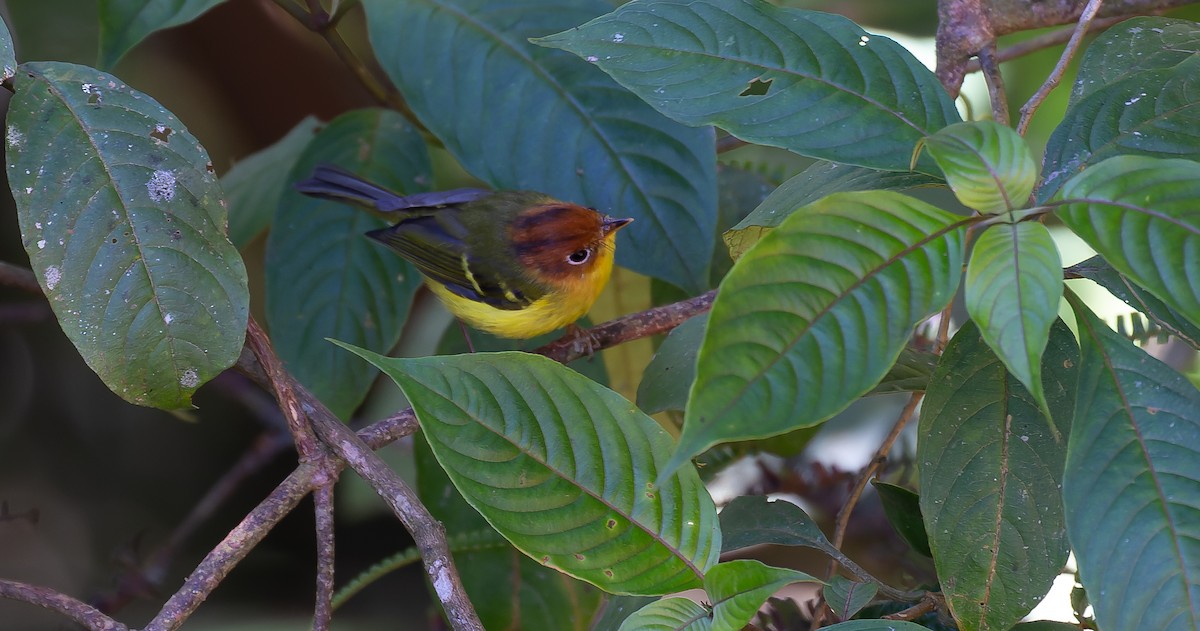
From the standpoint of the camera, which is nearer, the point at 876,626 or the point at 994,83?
the point at 876,626

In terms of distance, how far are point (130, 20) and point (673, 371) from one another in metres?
1.12

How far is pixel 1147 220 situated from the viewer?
100 centimetres

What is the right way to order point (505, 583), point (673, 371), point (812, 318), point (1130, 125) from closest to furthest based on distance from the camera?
point (812, 318)
point (1130, 125)
point (673, 371)
point (505, 583)

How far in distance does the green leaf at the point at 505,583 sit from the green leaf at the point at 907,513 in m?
0.70

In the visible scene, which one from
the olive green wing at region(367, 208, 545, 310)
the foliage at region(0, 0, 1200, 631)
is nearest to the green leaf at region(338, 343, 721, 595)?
the foliage at region(0, 0, 1200, 631)

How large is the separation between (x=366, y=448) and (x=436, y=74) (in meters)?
0.85

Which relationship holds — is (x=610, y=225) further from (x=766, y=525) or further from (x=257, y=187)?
(x=766, y=525)

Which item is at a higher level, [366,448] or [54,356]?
[366,448]

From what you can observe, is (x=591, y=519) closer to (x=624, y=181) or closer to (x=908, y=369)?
(x=908, y=369)

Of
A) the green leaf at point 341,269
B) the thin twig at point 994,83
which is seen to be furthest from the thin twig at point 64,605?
the thin twig at point 994,83

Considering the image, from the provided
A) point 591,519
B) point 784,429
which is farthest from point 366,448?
point 784,429

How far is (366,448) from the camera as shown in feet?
4.55

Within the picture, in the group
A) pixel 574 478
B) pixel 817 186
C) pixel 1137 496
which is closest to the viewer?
pixel 1137 496

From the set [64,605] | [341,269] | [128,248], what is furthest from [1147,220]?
[341,269]
